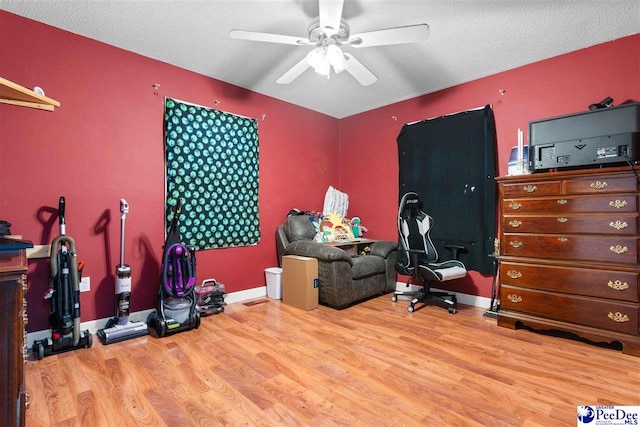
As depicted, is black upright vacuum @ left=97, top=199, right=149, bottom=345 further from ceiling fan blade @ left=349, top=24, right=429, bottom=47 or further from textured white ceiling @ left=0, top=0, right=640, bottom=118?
ceiling fan blade @ left=349, top=24, right=429, bottom=47

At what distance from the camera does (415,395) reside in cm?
178

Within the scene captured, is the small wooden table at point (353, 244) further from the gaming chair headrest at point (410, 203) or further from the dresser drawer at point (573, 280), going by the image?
the dresser drawer at point (573, 280)

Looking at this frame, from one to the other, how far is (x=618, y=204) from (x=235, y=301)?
143 inches

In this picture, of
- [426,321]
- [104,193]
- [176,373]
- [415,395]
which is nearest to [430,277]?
[426,321]

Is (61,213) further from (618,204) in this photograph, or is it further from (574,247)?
(618,204)

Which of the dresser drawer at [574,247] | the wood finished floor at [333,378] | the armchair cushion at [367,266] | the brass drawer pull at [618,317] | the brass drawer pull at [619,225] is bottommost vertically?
the wood finished floor at [333,378]

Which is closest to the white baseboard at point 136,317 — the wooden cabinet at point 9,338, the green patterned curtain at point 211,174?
the green patterned curtain at point 211,174

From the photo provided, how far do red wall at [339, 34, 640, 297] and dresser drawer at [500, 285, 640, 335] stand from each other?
63cm

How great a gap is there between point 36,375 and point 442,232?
3.79 m

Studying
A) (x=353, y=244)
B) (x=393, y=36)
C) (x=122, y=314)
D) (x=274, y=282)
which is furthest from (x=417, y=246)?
(x=122, y=314)

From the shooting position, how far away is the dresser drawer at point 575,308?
227cm

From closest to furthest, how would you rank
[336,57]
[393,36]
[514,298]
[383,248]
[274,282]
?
1. [393,36]
2. [336,57]
3. [514,298]
4. [274,282]
5. [383,248]

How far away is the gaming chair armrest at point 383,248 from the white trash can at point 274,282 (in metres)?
1.25

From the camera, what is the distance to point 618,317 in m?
2.30
